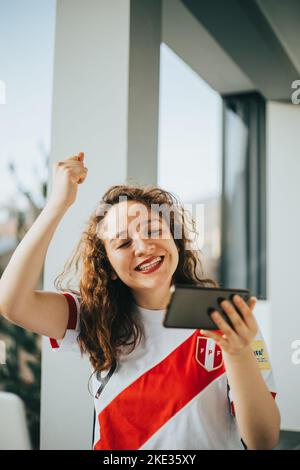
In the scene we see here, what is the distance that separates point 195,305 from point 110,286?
0.37 meters

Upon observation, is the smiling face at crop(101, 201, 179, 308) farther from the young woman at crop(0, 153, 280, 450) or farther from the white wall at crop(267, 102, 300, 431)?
the white wall at crop(267, 102, 300, 431)

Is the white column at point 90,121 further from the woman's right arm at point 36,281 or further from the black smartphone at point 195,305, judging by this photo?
the black smartphone at point 195,305

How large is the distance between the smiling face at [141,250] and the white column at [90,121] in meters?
0.45

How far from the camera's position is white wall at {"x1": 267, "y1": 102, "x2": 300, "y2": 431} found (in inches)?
118

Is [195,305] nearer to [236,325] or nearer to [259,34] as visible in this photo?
[236,325]

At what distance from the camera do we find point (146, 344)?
3.30ft

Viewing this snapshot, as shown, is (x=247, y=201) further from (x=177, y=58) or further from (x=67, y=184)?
(x=67, y=184)

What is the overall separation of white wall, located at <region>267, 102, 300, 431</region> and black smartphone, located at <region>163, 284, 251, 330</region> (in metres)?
2.40

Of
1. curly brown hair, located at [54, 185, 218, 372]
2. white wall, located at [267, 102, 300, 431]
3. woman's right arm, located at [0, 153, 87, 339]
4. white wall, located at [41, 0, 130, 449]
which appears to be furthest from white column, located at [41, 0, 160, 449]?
white wall, located at [267, 102, 300, 431]

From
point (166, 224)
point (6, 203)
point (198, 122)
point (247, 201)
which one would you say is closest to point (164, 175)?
point (198, 122)

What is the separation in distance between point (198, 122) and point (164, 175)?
0.52 meters

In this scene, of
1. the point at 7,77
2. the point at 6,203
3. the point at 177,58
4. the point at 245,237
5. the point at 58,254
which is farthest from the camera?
the point at 245,237

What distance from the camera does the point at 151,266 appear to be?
3.23ft

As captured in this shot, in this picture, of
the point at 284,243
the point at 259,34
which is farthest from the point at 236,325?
the point at 284,243
